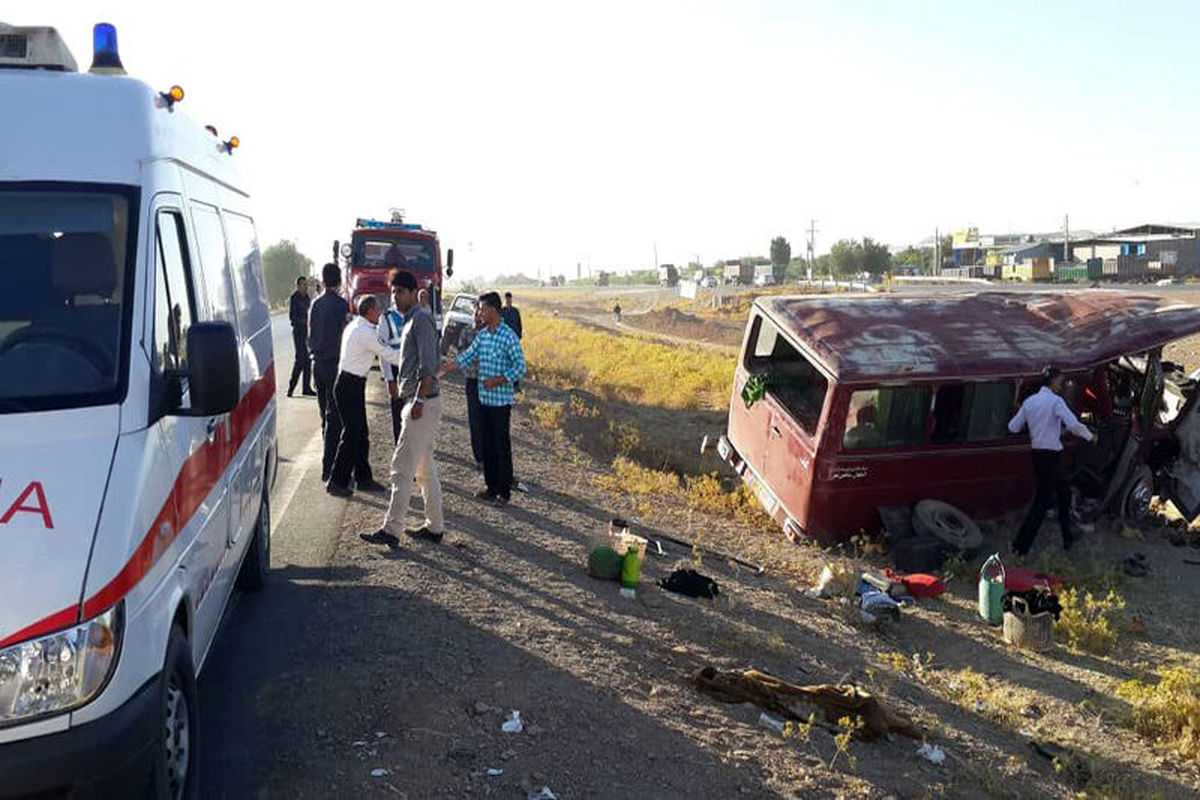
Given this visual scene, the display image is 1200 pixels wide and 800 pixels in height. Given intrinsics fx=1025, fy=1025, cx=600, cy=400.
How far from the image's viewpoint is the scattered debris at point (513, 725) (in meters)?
5.09

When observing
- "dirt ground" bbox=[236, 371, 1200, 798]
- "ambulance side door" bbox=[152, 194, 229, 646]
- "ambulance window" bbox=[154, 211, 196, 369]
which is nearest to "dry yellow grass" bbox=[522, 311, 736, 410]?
"dirt ground" bbox=[236, 371, 1200, 798]

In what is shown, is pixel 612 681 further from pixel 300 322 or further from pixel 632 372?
pixel 632 372

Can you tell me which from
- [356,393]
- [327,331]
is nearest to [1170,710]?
[356,393]

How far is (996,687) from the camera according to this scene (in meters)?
7.22

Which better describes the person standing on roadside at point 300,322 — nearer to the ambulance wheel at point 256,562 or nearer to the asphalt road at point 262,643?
the asphalt road at point 262,643

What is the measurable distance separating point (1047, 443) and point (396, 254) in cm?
1513

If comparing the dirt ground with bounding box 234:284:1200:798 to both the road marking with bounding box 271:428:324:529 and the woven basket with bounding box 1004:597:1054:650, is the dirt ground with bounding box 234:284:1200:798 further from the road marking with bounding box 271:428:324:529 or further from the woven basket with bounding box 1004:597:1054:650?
the road marking with bounding box 271:428:324:529

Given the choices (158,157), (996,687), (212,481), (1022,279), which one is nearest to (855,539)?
(996,687)

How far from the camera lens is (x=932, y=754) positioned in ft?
18.5

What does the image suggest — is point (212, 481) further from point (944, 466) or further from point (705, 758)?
point (944, 466)

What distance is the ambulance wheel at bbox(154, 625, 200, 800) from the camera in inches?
149

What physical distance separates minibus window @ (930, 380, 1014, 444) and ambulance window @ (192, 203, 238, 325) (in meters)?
6.92

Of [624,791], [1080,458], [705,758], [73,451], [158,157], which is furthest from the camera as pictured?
[1080,458]

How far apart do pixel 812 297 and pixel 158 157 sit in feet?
29.6
